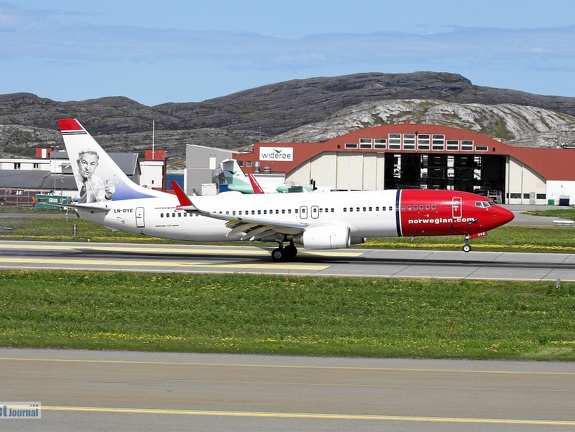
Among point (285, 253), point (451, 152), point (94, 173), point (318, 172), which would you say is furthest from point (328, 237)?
point (451, 152)

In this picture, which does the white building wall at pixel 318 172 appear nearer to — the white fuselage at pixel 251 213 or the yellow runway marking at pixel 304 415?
the white fuselage at pixel 251 213

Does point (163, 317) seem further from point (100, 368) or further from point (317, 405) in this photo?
point (317, 405)

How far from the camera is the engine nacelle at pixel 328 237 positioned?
46.4 m

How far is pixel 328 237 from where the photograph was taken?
46469 millimetres

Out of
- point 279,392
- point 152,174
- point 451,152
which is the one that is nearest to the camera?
point 279,392

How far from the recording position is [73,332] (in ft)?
87.9

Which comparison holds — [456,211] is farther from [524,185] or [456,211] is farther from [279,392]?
[524,185]

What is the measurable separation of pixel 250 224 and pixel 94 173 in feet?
34.5

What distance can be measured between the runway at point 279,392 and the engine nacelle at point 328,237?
952 inches

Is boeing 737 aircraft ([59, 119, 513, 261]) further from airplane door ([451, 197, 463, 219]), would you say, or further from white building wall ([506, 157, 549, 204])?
white building wall ([506, 157, 549, 204])

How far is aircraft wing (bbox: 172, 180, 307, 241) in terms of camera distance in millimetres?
47094

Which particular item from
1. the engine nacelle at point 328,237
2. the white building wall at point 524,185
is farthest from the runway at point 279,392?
the white building wall at point 524,185

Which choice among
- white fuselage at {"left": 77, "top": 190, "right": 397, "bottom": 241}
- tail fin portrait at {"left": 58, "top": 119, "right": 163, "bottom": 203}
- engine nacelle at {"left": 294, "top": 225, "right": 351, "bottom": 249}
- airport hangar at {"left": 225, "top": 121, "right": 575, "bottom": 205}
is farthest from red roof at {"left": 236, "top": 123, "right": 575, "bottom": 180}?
engine nacelle at {"left": 294, "top": 225, "right": 351, "bottom": 249}

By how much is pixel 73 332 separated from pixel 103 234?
40.4 meters
